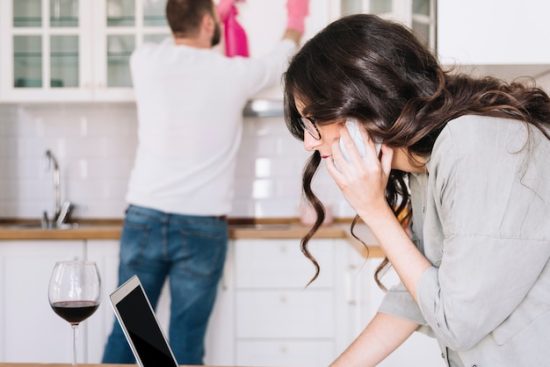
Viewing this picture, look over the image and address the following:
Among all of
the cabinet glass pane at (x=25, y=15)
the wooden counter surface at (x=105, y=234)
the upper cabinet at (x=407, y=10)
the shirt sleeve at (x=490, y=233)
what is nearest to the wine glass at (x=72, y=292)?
the shirt sleeve at (x=490, y=233)

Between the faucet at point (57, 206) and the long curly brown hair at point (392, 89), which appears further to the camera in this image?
the faucet at point (57, 206)

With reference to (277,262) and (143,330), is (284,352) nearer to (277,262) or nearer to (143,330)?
(277,262)

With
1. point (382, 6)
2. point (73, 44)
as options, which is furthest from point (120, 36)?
point (382, 6)

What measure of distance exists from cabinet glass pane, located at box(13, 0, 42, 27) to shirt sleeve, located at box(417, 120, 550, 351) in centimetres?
261

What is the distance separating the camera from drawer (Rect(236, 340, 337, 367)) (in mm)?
2934

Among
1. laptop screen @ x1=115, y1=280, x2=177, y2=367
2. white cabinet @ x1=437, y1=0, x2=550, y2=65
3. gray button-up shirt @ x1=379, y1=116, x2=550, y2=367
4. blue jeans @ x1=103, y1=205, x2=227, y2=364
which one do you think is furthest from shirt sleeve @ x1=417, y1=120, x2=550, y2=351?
blue jeans @ x1=103, y1=205, x2=227, y2=364

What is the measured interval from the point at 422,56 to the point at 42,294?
2233 mm

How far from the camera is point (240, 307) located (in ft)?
9.57

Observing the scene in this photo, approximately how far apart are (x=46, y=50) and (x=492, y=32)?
2.10m

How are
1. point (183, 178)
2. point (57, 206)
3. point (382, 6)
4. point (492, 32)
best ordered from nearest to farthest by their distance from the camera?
point (492, 32) < point (183, 178) < point (382, 6) < point (57, 206)

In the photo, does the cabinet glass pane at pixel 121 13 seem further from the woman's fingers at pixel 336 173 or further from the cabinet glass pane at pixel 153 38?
the woman's fingers at pixel 336 173

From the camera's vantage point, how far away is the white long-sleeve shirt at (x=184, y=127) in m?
2.62

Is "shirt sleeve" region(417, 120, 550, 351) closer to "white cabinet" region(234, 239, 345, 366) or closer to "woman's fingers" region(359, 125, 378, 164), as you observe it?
"woman's fingers" region(359, 125, 378, 164)

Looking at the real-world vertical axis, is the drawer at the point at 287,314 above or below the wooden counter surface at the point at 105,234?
below
